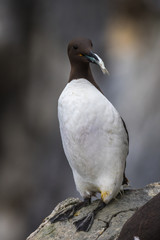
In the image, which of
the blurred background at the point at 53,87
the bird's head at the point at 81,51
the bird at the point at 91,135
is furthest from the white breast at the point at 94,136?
the blurred background at the point at 53,87

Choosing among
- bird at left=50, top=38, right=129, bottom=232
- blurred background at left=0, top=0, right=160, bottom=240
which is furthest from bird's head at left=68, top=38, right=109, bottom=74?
blurred background at left=0, top=0, right=160, bottom=240

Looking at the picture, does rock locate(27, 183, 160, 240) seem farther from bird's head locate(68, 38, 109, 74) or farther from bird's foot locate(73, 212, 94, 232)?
bird's head locate(68, 38, 109, 74)

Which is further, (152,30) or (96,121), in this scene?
(152,30)

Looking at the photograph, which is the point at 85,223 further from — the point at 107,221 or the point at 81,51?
the point at 81,51

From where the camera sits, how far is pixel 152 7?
605 centimetres

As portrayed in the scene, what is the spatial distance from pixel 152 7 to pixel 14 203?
288 centimetres

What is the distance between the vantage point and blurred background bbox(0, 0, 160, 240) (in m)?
6.04

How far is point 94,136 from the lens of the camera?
10.2 feet

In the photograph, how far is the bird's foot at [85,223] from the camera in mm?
3031

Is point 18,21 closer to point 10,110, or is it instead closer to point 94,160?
point 10,110

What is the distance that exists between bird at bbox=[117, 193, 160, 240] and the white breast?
697 mm

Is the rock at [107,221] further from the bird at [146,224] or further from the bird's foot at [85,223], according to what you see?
the bird at [146,224]

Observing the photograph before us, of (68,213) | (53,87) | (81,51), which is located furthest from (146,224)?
(53,87)

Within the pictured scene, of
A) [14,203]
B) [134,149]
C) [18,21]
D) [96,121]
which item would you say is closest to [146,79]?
[134,149]
